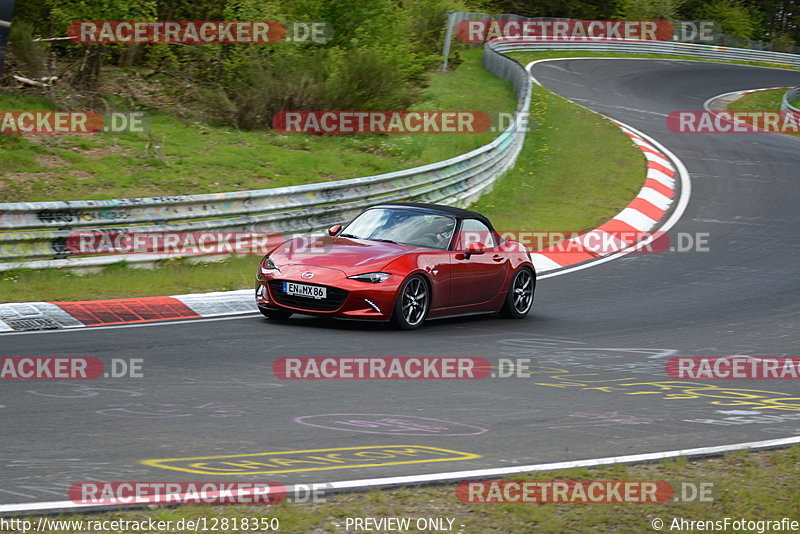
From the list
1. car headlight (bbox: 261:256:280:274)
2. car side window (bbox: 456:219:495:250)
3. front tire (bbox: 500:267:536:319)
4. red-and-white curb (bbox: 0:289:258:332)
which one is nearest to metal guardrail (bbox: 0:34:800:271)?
red-and-white curb (bbox: 0:289:258:332)

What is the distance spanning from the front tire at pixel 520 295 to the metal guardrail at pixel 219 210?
380 centimetres

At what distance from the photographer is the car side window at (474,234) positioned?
36.1 feet

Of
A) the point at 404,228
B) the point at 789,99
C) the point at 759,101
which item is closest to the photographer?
the point at 404,228

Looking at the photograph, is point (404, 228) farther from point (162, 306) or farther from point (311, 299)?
point (162, 306)

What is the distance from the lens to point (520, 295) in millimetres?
11719

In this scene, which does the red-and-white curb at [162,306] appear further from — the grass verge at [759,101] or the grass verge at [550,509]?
the grass verge at [759,101]

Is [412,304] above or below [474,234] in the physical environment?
below

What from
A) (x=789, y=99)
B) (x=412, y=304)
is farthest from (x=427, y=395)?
(x=789, y=99)

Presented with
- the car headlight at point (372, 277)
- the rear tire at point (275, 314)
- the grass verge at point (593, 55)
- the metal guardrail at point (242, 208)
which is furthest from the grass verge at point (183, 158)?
the grass verge at point (593, 55)

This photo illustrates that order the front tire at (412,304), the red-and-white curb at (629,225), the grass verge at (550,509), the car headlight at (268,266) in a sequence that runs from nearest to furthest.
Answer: the grass verge at (550,509) → the front tire at (412,304) → the car headlight at (268,266) → the red-and-white curb at (629,225)

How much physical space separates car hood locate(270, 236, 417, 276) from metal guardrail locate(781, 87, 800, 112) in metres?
27.0

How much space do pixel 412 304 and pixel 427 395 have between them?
2.82 meters

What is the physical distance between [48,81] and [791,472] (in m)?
17.8

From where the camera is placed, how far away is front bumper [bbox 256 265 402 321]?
968 cm
